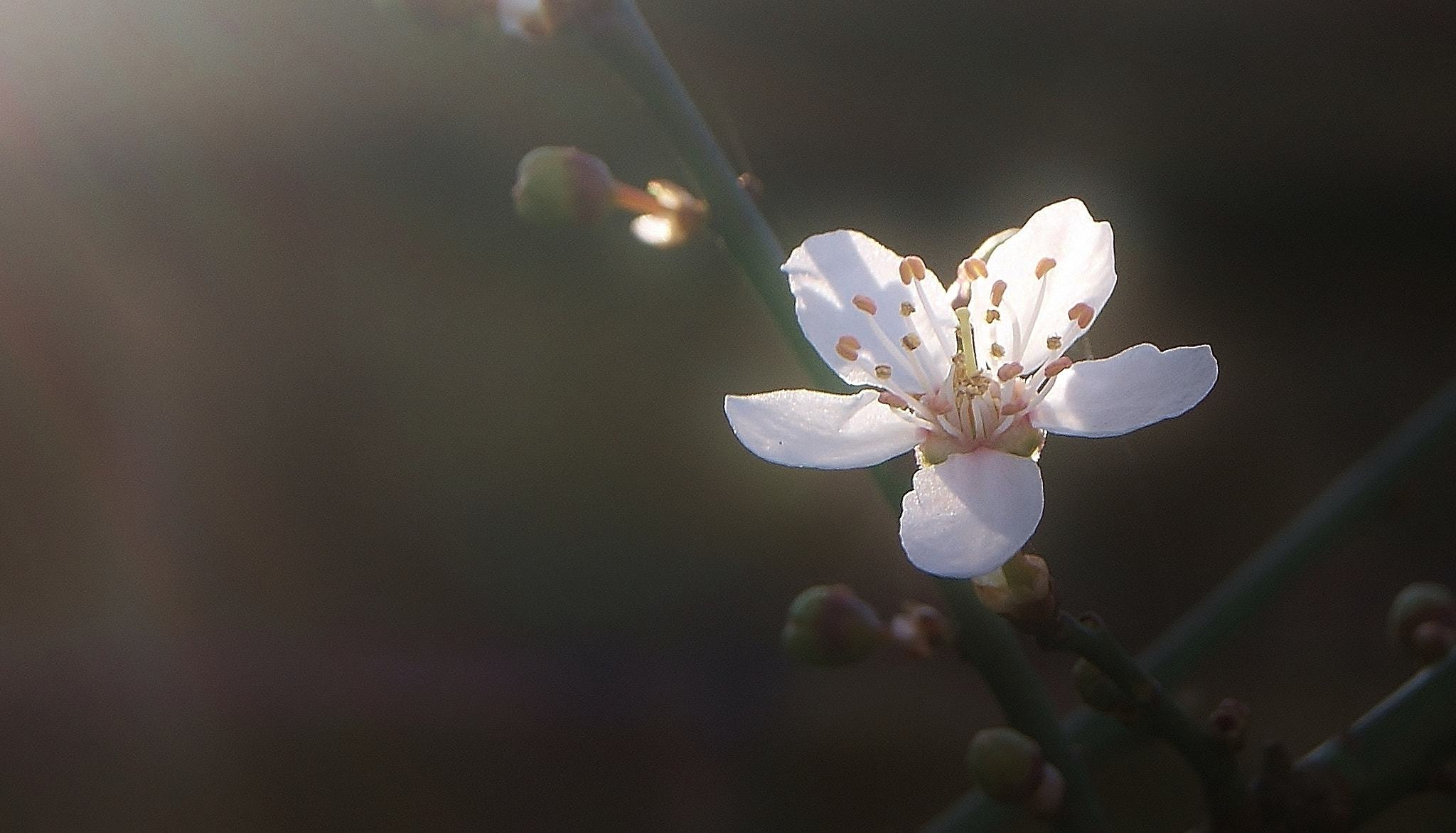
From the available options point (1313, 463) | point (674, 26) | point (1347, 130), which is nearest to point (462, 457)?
point (674, 26)

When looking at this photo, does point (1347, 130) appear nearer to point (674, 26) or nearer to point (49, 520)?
point (674, 26)

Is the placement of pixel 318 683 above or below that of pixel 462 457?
below

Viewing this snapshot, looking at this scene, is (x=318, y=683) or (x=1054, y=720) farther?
(x=318, y=683)

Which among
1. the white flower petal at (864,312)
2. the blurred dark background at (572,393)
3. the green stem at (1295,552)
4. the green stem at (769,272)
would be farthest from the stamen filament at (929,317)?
the blurred dark background at (572,393)

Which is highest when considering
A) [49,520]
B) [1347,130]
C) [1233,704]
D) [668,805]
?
[49,520]

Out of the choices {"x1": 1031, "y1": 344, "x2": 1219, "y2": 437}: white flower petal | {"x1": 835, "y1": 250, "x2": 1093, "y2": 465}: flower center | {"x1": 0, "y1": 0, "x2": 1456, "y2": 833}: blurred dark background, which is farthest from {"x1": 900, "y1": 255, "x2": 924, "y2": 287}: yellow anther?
{"x1": 0, "y1": 0, "x2": 1456, "y2": 833}: blurred dark background

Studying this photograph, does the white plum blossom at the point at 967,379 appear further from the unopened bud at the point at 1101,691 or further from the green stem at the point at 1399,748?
the green stem at the point at 1399,748

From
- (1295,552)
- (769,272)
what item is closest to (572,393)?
(1295,552)
